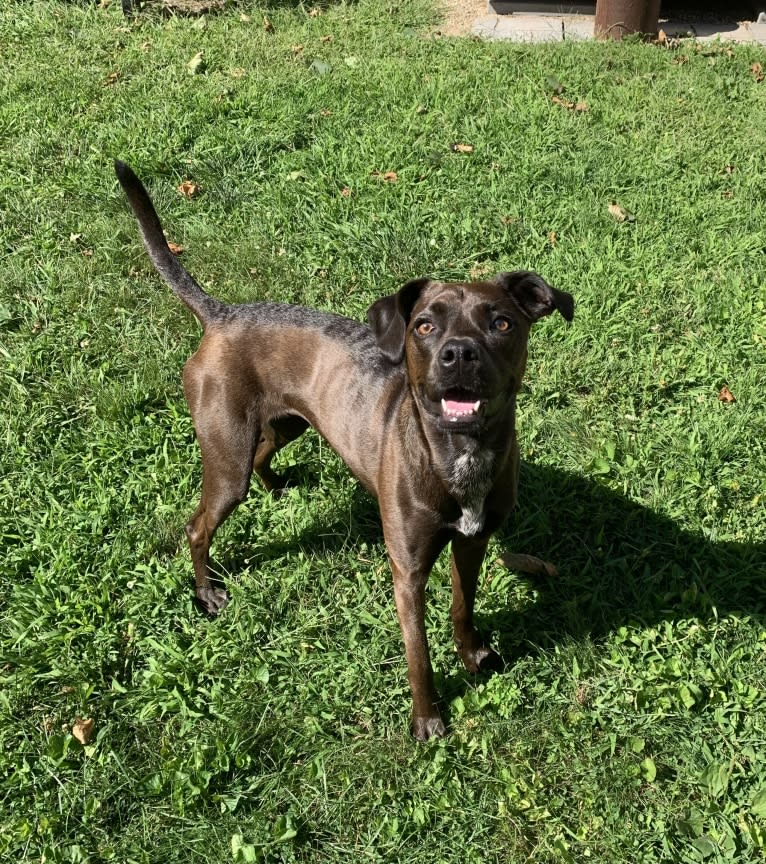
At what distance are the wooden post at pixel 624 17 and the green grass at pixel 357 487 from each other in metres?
0.44

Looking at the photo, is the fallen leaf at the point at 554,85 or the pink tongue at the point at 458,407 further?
the fallen leaf at the point at 554,85

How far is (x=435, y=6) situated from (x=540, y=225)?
12.2ft

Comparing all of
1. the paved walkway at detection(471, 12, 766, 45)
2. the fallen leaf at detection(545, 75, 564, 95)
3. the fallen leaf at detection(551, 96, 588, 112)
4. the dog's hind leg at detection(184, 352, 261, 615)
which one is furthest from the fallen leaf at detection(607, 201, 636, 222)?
the dog's hind leg at detection(184, 352, 261, 615)

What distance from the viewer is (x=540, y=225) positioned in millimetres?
5438

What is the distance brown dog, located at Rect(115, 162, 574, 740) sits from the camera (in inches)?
107

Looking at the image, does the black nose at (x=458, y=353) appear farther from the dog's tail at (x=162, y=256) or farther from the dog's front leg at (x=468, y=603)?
the dog's tail at (x=162, y=256)

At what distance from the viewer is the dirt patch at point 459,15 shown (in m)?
7.60

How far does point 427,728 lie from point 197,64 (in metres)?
5.76

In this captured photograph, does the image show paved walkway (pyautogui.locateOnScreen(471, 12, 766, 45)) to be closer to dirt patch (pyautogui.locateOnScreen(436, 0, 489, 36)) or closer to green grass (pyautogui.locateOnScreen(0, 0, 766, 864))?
dirt patch (pyautogui.locateOnScreen(436, 0, 489, 36))

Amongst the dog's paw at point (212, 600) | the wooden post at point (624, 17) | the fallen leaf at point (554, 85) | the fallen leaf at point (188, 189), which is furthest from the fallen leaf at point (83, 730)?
the wooden post at point (624, 17)

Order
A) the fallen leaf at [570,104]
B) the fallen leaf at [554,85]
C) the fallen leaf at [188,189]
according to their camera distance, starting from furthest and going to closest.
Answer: the fallen leaf at [554,85] < the fallen leaf at [570,104] < the fallen leaf at [188,189]

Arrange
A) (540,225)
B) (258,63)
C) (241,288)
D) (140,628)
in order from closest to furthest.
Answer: (140,628), (241,288), (540,225), (258,63)

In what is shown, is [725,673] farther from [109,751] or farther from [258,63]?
[258,63]

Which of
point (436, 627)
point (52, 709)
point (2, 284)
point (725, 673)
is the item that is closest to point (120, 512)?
point (52, 709)
